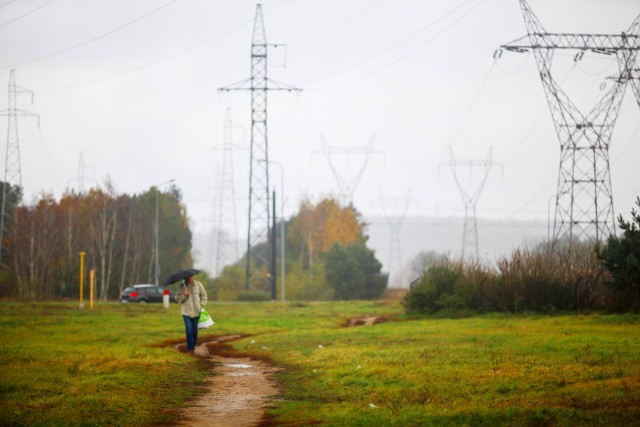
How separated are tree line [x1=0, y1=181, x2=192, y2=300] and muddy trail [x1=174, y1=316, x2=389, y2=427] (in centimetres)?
5219

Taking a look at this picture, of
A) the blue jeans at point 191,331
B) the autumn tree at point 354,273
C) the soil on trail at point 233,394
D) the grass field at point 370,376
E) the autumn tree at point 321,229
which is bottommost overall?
the soil on trail at point 233,394

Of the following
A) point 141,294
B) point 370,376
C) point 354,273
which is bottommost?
point 370,376

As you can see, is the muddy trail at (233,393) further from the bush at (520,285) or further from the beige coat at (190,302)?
the bush at (520,285)

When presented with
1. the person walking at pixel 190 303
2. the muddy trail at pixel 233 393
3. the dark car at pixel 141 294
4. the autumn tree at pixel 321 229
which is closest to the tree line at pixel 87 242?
the dark car at pixel 141 294

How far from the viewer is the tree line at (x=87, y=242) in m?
81.3

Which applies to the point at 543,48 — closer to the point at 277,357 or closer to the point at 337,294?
the point at 277,357

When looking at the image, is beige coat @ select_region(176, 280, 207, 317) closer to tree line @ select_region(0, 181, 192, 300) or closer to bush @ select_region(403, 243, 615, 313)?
bush @ select_region(403, 243, 615, 313)

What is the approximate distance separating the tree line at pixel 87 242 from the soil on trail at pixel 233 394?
174ft

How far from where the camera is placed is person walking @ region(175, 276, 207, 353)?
24922mm

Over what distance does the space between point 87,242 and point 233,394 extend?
2986 inches

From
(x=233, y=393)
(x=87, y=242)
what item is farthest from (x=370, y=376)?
(x=87, y=242)

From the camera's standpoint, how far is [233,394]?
653 inches

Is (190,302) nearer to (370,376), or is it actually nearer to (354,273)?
(370,376)

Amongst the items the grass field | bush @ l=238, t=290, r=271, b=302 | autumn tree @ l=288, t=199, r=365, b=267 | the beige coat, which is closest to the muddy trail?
the grass field
